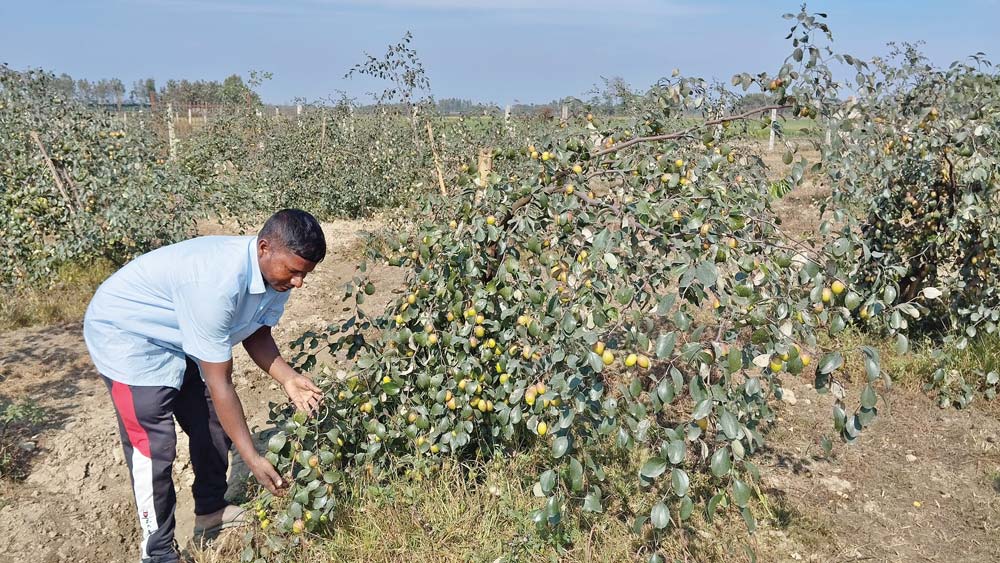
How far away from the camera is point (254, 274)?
2.12 m

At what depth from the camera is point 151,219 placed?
5.23 meters

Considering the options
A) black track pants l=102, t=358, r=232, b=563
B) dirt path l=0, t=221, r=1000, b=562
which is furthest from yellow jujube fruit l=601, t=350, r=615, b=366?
black track pants l=102, t=358, r=232, b=563

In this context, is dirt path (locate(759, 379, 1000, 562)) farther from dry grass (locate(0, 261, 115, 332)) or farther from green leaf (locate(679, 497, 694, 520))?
dry grass (locate(0, 261, 115, 332))

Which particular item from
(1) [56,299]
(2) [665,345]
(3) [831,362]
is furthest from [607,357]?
(1) [56,299]

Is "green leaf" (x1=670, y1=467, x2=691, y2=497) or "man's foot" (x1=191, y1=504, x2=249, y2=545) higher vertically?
"green leaf" (x1=670, y1=467, x2=691, y2=497)

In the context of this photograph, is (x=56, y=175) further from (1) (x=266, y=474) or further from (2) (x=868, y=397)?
(2) (x=868, y=397)

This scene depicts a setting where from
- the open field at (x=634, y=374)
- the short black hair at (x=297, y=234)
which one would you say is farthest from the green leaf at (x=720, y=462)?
the short black hair at (x=297, y=234)

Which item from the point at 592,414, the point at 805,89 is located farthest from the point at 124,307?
the point at 805,89

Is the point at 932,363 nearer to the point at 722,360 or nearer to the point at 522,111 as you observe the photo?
the point at 722,360

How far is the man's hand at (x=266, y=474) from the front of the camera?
7.11 feet

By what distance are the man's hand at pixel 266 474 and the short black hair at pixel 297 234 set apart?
2.26 ft

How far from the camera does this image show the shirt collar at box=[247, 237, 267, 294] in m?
2.11

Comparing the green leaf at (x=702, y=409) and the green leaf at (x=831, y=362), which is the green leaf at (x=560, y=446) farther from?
the green leaf at (x=831, y=362)

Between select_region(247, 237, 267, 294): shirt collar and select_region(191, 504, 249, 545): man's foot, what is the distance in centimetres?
115
